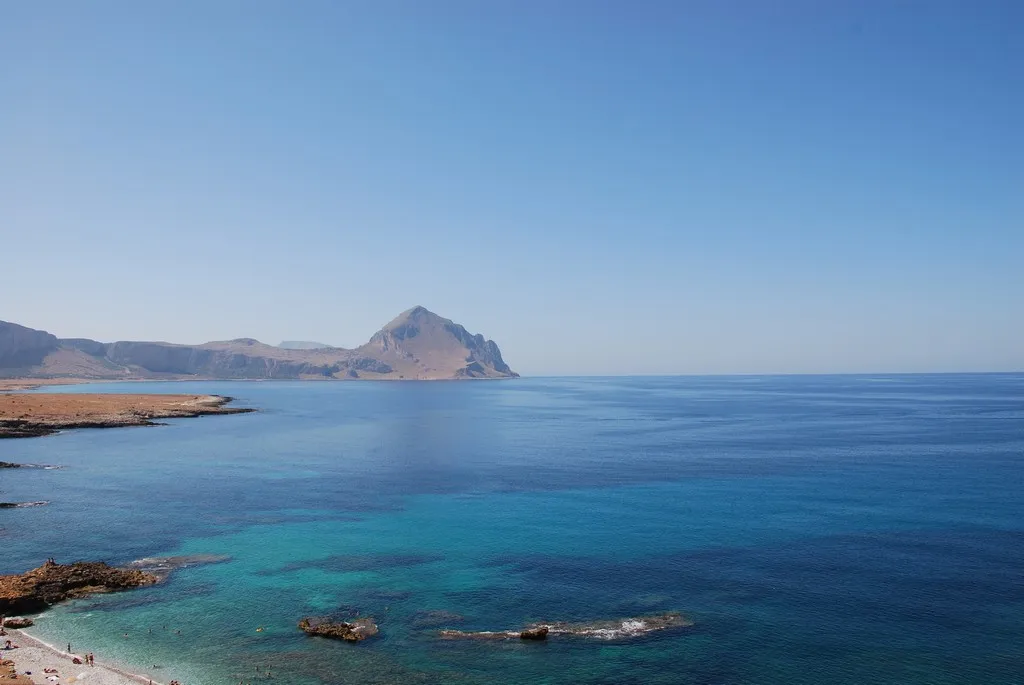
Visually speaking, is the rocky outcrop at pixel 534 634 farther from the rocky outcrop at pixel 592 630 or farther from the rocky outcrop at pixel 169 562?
the rocky outcrop at pixel 169 562

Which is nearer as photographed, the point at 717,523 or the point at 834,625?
the point at 834,625

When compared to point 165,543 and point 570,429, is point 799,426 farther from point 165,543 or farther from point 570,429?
point 165,543

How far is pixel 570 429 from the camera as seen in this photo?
505 ft

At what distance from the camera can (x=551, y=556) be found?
50656mm

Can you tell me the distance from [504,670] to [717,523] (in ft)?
113

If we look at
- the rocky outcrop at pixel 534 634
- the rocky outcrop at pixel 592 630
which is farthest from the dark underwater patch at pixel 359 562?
the rocky outcrop at pixel 534 634

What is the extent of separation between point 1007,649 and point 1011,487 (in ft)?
173

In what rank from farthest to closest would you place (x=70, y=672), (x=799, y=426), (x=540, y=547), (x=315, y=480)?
(x=799, y=426) < (x=315, y=480) < (x=540, y=547) < (x=70, y=672)

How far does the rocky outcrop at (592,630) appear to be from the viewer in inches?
1404

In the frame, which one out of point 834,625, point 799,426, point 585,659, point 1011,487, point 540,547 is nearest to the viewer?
point 585,659

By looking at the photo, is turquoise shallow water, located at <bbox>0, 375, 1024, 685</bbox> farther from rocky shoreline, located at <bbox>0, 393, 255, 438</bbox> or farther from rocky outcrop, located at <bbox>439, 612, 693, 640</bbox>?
rocky shoreline, located at <bbox>0, 393, 255, 438</bbox>

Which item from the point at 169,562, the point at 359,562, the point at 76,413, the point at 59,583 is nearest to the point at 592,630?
the point at 359,562

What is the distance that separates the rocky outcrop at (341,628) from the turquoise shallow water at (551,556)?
0.75 metres

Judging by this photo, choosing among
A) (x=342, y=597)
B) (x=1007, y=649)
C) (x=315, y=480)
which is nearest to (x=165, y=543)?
(x=342, y=597)
